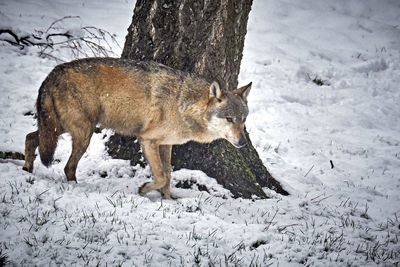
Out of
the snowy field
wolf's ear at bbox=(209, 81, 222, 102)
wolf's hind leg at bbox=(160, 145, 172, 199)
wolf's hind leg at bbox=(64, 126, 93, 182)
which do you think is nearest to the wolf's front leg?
wolf's hind leg at bbox=(160, 145, 172, 199)

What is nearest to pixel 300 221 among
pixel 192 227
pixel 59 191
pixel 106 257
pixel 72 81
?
pixel 192 227

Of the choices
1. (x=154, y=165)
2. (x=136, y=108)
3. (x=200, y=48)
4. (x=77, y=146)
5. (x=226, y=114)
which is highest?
(x=200, y=48)

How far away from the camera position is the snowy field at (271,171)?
10.8 feet

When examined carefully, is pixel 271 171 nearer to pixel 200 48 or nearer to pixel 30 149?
pixel 200 48

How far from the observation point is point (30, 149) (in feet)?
16.1

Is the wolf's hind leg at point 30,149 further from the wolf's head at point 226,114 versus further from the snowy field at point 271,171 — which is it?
the wolf's head at point 226,114

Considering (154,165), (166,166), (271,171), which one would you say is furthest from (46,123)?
(271,171)

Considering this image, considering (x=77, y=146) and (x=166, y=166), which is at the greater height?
(x=77, y=146)

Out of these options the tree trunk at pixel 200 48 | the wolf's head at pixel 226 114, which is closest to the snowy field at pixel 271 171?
the tree trunk at pixel 200 48

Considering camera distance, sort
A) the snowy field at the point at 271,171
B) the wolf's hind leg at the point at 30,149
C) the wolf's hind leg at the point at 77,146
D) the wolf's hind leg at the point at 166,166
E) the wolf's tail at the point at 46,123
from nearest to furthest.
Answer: the snowy field at the point at 271,171, the wolf's tail at the point at 46,123, the wolf's hind leg at the point at 77,146, the wolf's hind leg at the point at 30,149, the wolf's hind leg at the point at 166,166

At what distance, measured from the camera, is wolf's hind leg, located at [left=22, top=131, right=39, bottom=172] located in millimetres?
4852

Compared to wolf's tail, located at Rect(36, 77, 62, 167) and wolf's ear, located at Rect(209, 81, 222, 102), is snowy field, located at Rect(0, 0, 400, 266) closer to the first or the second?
wolf's tail, located at Rect(36, 77, 62, 167)

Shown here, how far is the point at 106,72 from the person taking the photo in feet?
15.5

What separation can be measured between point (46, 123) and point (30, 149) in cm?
63
